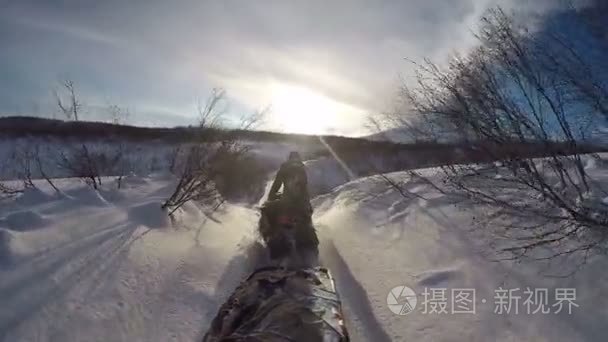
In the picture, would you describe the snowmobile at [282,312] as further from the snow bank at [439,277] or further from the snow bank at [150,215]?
the snow bank at [150,215]

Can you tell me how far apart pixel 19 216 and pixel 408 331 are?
16.1 feet

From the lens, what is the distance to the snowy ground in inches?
145

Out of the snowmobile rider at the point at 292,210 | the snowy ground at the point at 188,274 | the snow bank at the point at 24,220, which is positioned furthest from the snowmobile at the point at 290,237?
the snow bank at the point at 24,220

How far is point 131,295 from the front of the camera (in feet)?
13.8

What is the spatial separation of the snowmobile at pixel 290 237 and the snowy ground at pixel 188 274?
0.40 m

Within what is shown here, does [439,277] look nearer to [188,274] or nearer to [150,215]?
[188,274]

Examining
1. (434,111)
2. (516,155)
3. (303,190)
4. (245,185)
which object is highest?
(434,111)

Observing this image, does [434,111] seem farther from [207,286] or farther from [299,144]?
[299,144]

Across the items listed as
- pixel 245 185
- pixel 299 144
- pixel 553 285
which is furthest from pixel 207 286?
pixel 299 144

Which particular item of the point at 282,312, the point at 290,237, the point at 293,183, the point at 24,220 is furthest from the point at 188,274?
the point at 293,183

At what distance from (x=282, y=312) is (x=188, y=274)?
2.30 m

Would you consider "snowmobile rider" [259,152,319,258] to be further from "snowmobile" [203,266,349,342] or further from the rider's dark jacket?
"snowmobile" [203,266,349,342]

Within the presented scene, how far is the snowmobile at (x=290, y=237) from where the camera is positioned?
20.1ft

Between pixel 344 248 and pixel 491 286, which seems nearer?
pixel 491 286
